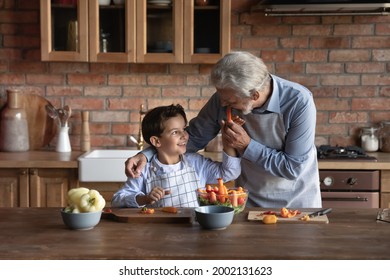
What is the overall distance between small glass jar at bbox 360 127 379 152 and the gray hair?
204 cm

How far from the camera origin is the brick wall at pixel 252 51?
14.0 ft

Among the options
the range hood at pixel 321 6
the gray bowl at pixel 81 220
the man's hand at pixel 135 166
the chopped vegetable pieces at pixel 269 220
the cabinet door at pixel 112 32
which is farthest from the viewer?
the cabinet door at pixel 112 32

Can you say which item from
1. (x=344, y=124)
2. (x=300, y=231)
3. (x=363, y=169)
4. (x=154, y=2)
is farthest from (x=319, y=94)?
(x=300, y=231)

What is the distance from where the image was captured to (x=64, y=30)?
4051 mm

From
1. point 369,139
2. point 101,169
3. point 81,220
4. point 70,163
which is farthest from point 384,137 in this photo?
point 81,220

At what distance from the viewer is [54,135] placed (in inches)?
170

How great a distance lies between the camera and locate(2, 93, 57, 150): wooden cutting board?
4.28 m

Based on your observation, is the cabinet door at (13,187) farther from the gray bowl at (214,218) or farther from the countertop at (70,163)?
the gray bowl at (214,218)

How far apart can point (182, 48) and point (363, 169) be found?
1337mm

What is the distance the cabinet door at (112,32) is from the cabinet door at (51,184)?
766 mm

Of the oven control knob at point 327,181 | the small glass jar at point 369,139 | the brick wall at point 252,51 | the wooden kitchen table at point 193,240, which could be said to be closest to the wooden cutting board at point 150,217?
the wooden kitchen table at point 193,240

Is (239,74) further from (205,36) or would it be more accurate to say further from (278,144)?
(205,36)

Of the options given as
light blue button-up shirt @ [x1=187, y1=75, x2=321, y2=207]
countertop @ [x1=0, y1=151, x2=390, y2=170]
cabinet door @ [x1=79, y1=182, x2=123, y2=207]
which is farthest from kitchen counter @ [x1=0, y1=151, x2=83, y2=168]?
light blue button-up shirt @ [x1=187, y1=75, x2=321, y2=207]
